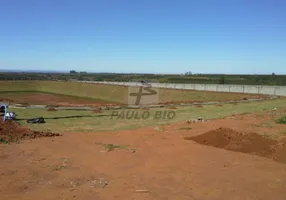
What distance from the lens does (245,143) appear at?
1005 cm

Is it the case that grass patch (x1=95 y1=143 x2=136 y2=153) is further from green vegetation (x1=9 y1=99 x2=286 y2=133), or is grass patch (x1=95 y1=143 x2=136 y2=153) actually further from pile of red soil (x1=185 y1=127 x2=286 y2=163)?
green vegetation (x1=9 y1=99 x2=286 y2=133)

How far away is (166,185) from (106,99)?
4240 cm

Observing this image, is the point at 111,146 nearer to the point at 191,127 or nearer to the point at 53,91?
the point at 191,127

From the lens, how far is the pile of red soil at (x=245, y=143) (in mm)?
9294

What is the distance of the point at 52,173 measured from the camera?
7309mm

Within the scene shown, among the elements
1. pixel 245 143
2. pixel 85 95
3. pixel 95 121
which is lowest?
pixel 85 95

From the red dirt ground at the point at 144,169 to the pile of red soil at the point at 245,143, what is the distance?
0.11 feet

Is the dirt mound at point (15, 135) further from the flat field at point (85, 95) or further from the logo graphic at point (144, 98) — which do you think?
the flat field at point (85, 95)

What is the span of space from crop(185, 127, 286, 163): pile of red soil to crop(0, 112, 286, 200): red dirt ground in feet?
0.11

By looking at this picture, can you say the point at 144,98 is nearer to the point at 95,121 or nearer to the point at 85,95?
the point at 95,121

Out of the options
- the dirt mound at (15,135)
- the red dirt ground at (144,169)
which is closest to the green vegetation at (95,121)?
the dirt mound at (15,135)

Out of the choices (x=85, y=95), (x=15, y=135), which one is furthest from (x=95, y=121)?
(x=85, y=95)

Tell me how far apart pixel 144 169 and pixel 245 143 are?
422 centimetres

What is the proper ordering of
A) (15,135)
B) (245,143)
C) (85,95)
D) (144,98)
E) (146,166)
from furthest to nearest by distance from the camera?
(85,95) → (144,98) → (15,135) → (245,143) → (146,166)
